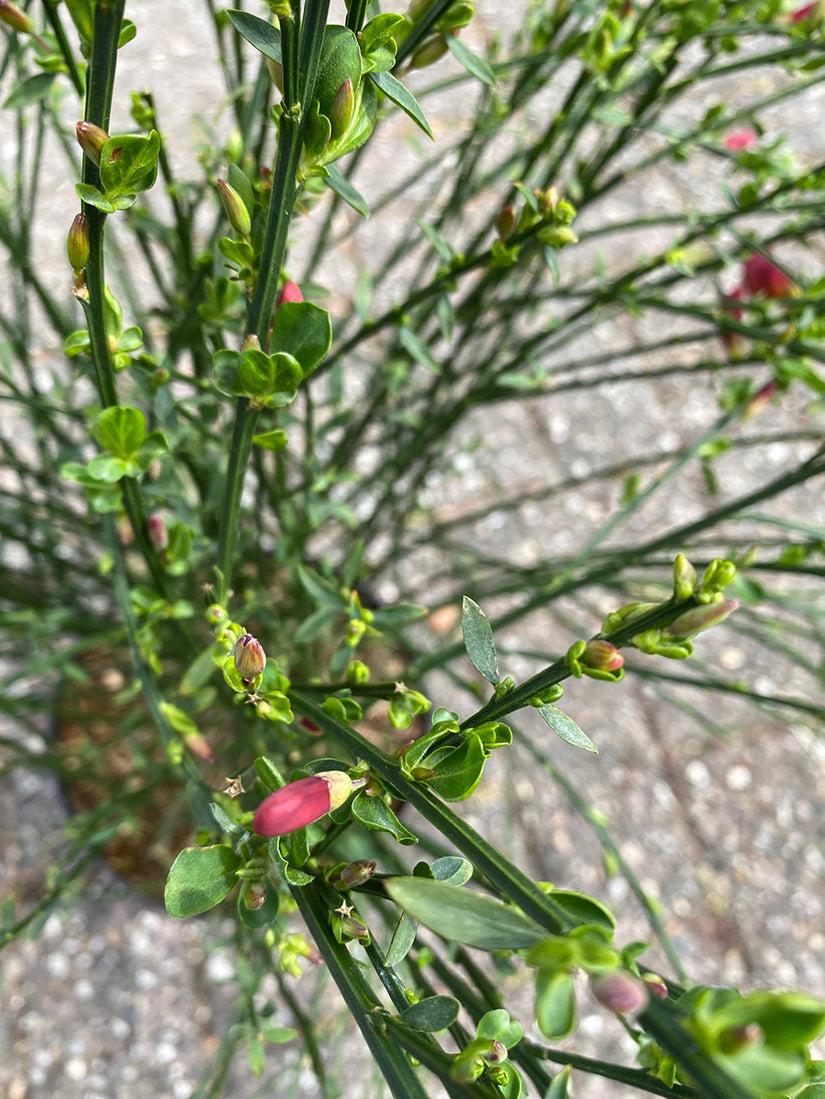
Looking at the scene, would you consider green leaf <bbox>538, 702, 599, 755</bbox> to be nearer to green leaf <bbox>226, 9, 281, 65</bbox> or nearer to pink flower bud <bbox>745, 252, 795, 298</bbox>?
green leaf <bbox>226, 9, 281, 65</bbox>

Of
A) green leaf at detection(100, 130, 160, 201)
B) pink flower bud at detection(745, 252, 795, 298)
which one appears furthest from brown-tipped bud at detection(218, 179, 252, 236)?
pink flower bud at detection(745, 252, 795, 298)

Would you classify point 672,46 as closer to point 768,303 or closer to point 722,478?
point 768,303

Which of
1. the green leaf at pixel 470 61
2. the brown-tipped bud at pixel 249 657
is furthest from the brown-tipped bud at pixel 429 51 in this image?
the brown-tipped bud at pixel 249 657

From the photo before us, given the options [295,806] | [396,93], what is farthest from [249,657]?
[396,93]

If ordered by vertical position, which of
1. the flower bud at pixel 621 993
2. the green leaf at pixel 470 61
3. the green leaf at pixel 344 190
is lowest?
the flower bud at pixel 621 993

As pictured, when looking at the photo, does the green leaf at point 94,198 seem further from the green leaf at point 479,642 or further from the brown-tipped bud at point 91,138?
the green leaf at point 479,642

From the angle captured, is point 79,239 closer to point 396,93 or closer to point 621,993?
point 396,93
